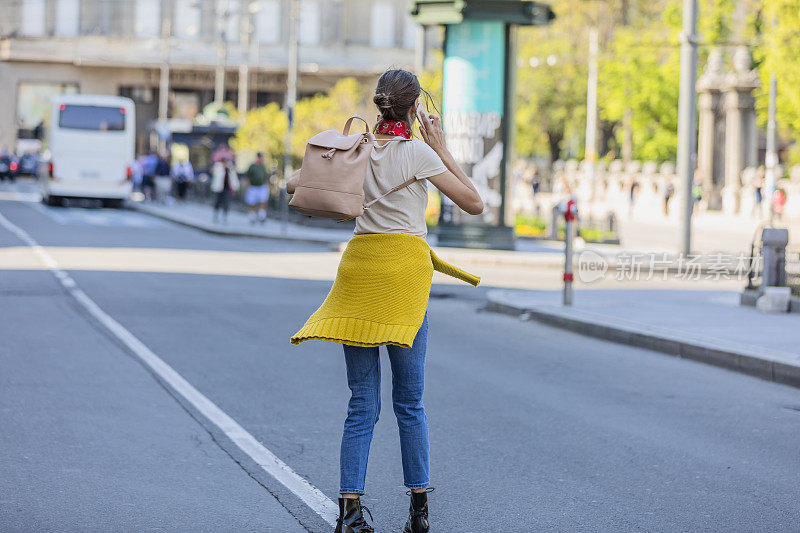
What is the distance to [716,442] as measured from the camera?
7.98m

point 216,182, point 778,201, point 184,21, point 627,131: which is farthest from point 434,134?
point 184,21

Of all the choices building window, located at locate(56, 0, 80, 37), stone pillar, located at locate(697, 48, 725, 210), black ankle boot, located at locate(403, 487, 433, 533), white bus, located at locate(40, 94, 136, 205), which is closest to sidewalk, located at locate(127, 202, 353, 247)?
white bus, located at locate(40, 94, 136, 205)

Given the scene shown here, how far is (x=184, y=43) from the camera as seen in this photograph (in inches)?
3337

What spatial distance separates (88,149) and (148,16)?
45.0 meters

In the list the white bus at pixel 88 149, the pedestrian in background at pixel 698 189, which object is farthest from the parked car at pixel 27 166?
the pedestrian in background at pixel 698 189

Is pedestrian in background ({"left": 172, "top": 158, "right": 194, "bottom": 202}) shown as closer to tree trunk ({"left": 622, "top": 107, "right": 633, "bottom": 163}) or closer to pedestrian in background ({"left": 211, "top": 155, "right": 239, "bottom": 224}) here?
pedestrian in background ({"left": 211, "top": 155, "right": 239, "bottom": 224})

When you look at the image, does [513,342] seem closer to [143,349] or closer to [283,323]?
[283,323]

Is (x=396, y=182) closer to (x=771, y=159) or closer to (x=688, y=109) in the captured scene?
(x=688, y=109)

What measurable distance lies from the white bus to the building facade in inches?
1598

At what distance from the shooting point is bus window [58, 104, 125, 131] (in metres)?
42.4

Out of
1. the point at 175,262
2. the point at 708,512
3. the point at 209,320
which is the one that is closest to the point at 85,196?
the point at 175,262

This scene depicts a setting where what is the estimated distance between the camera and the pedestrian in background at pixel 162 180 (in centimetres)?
4888

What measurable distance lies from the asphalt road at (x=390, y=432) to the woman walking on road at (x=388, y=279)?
25.5 inches

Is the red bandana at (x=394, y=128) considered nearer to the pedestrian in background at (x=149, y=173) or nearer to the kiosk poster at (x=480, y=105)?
the kiosk poster at (x=480, y=105)
